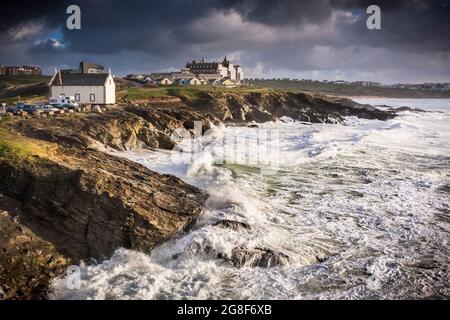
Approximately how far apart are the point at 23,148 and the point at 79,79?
3679 centimetres

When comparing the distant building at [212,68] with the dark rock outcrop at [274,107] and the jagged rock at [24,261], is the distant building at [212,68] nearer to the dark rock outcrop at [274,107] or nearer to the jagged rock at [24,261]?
the dark rock outcrop at [274,107]

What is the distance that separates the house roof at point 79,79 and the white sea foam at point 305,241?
25.1 m

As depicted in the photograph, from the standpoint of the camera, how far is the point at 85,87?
55.6 meters

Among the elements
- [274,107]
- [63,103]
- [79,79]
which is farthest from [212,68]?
[63,103]

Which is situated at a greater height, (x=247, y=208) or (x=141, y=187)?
(x=141, y=187)

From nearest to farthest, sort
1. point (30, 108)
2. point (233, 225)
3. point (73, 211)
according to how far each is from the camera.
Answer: point (73, 211), point (233, 225), point (30, 108)

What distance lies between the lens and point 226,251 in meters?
17.2

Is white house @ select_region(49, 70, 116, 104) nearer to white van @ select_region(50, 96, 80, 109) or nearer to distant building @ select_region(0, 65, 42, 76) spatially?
white van @ select_region(50, 96, 80, 109)

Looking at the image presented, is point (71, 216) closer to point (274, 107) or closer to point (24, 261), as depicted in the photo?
point (24, 261)

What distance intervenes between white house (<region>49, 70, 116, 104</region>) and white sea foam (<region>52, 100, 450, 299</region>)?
24.5 m

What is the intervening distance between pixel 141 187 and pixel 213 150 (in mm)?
21884

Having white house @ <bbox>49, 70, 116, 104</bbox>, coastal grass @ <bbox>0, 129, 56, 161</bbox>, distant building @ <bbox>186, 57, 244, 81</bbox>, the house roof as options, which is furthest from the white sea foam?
distant building @ <bbox>186, 57, 244, 81</bbox>
